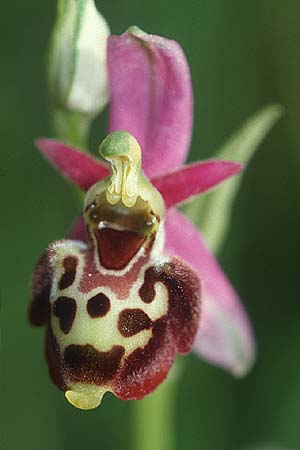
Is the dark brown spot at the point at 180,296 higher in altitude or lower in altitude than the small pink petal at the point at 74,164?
lower

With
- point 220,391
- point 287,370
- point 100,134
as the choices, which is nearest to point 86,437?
point 220,391

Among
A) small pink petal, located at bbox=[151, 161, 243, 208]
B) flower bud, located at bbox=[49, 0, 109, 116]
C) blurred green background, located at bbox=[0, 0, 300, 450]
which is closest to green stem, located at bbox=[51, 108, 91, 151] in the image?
flower bud, located at bbox=[49, 0, 109, 116]

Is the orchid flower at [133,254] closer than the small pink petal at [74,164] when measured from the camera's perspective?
Yes

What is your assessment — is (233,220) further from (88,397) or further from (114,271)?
(88,397)

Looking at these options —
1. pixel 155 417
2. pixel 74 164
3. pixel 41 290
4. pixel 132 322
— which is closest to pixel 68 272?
pixel 41 290

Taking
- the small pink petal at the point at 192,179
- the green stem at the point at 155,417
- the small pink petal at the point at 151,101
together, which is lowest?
the green stem at the point at 155,417

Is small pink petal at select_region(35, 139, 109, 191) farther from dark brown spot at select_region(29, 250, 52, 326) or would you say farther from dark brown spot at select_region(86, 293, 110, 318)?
dark brown spot at select_region(86, 293, 110, 318)

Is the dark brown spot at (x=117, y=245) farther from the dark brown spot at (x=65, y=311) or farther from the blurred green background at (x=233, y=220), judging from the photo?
the blurred green background at (x=233, y=220)

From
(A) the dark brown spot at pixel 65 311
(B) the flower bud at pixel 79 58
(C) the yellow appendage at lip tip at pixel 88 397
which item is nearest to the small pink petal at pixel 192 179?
(B) the flower bud at pixel 79 58
